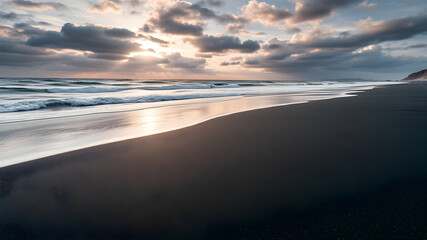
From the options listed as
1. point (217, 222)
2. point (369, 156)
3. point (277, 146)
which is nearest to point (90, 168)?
A: point (217, 222)

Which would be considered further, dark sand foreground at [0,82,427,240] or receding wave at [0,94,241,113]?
receding wave at [0,94,241,113]

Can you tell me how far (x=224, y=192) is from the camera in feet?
6.97

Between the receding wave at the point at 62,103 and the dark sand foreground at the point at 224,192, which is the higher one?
the receding wave at the point at 62,103

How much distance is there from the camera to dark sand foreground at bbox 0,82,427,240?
5.48 feet

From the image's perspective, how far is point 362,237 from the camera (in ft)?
4.99

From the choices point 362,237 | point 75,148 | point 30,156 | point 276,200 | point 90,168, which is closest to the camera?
point 362,237

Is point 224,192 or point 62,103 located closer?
point 224,192

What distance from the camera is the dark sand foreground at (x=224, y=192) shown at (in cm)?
167

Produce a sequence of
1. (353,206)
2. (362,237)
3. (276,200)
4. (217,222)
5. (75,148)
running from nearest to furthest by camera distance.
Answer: (362,237) → (217,222) → (353,206) → (276,200) → (75,148)

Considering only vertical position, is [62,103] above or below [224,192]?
above

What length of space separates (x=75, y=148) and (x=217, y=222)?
3.22 metres

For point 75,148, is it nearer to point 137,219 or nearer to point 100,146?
point 100,146

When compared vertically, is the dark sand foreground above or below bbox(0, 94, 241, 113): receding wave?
below

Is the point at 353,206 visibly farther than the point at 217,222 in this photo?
Yes
